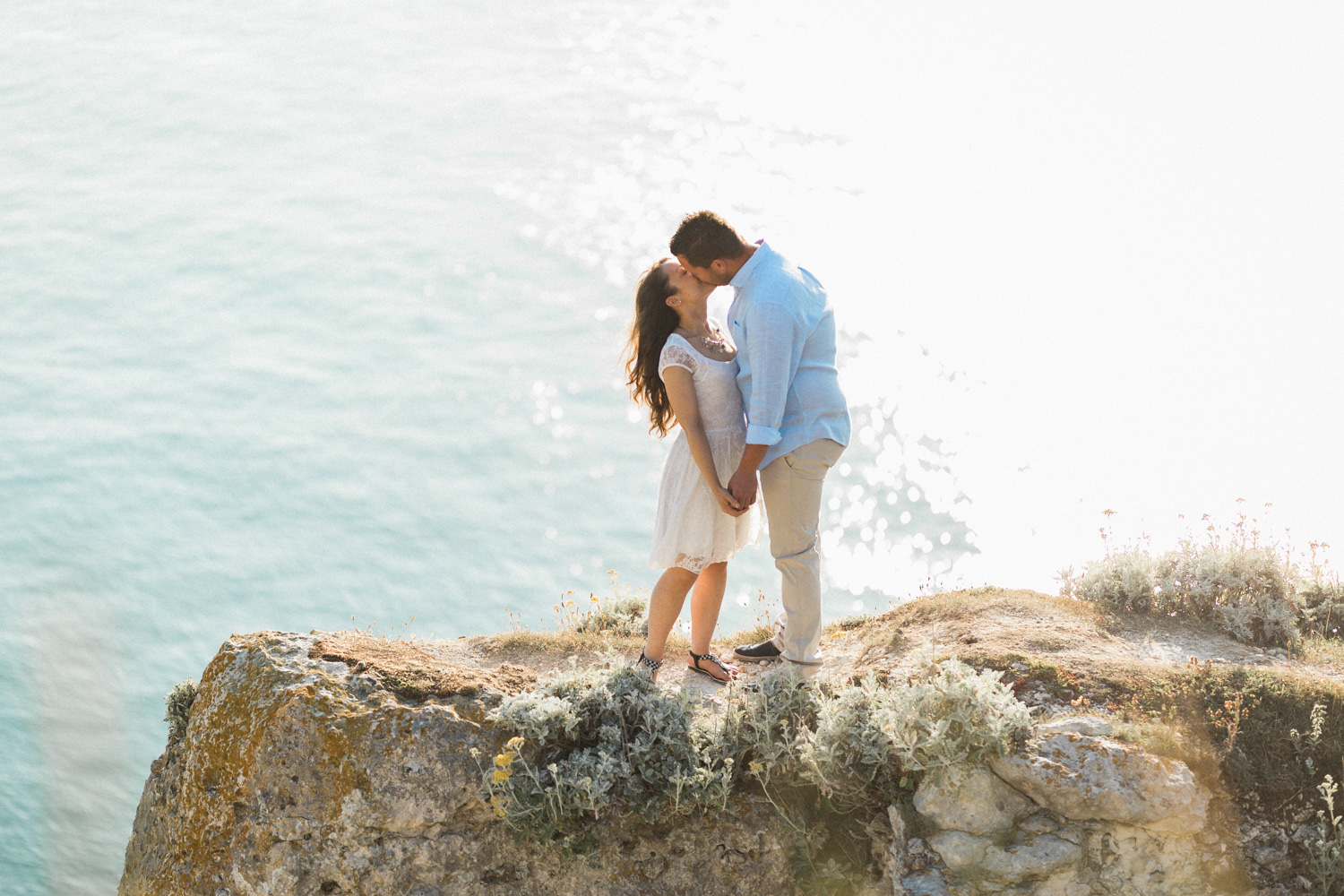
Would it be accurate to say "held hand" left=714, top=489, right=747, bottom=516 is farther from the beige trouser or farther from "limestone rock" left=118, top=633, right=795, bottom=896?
"limestone rock" left=118, top=633, right=795, bottom=896

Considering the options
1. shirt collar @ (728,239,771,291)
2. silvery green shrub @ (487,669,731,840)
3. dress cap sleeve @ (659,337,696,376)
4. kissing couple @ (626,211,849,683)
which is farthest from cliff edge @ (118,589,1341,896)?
shirt collar @ (728,239,771,291)

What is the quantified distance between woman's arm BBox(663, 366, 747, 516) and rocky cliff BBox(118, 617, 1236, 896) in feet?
4.49

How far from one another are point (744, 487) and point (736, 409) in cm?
49

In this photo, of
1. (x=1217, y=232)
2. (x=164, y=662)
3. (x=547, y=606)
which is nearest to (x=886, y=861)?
(x=547, y=606)

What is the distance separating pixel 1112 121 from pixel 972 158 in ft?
12.9

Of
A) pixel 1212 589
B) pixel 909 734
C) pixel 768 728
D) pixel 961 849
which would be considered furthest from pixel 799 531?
pixel 1212 589

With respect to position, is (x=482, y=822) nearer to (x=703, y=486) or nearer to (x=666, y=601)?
(x=666, y=601)

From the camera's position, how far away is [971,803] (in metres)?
4.59

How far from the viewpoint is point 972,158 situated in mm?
25094

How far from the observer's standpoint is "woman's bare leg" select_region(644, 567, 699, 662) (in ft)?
18.3

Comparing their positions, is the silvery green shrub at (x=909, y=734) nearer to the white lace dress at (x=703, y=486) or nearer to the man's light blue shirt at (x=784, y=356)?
the white lace dress at (x=703, y=486)

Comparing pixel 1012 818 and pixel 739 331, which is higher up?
pixel 739 331

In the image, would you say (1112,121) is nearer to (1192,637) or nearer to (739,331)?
(1192,637)

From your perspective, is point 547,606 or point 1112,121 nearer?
point 547,606
